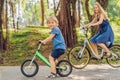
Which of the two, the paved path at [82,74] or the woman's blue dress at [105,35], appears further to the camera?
the woman's blue dress at [105,35]

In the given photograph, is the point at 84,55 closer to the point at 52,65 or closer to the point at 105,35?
the point at 105,35

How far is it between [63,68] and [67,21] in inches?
266

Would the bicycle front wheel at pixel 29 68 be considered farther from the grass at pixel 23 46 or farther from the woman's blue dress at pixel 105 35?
the grass at pixel 23 46

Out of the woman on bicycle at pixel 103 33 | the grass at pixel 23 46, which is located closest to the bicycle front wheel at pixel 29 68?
the woman on bicycle at pixel 103 33

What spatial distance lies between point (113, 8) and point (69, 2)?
30.8 m

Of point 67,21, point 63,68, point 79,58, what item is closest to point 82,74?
point 63,68

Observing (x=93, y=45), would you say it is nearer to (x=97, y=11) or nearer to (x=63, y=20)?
(x=97, y=11)

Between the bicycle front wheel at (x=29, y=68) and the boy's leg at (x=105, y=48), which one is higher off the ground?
the boy's leg at (x=105, y=48)

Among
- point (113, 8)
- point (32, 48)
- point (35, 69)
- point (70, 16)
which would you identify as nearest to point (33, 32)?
point (32, 48)

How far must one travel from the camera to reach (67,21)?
1505cm

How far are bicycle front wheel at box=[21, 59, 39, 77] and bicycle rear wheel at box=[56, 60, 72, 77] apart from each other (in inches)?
20.8

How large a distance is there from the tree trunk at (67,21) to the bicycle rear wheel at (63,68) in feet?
21.0

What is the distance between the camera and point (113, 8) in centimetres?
4525

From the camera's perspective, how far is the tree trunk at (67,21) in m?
14.9
